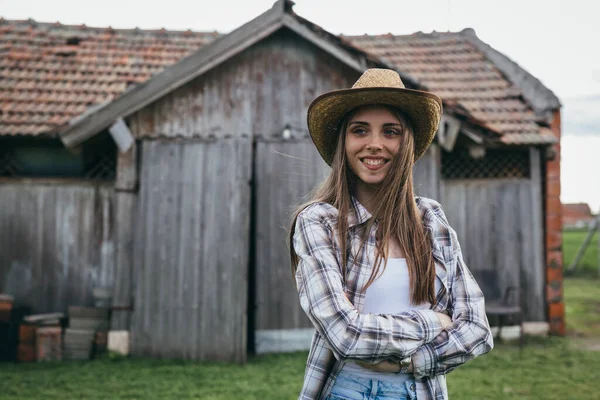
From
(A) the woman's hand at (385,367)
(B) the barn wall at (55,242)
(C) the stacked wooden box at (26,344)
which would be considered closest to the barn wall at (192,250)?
(B) the barn wall at (55,242)

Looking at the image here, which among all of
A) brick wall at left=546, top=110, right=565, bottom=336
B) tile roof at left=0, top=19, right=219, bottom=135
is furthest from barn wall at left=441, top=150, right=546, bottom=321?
tile roof at left=0, top=19, right=219, bottom=135

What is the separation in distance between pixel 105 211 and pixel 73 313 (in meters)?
1.48

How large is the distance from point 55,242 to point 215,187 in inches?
102

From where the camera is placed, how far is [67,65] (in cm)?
897

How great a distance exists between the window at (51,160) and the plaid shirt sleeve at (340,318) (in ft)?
21.8

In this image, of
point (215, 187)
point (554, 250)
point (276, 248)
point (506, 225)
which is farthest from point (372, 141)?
point (554, 250)

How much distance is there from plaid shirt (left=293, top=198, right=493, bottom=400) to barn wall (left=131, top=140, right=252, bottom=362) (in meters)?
5.17

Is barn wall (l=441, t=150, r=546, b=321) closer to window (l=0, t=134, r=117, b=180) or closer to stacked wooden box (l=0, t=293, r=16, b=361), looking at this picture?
window (l=0, t=134, r=117, b=180)

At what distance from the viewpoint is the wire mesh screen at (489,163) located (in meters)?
8.51

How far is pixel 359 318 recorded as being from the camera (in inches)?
71.3

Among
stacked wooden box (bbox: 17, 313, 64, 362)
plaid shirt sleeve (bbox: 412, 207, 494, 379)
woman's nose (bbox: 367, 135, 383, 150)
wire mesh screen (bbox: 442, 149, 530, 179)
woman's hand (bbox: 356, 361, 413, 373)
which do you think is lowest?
stacked wooden box (bbox: 17, 313, 64, 362)

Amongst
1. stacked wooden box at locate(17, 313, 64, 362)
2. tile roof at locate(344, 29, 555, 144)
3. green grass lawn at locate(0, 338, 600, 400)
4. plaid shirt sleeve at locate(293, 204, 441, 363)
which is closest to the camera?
plaid shirt sleeve at locate(293, 204, 441, 363)

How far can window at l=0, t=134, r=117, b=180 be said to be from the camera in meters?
7.94

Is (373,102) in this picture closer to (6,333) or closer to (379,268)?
(379,268)
